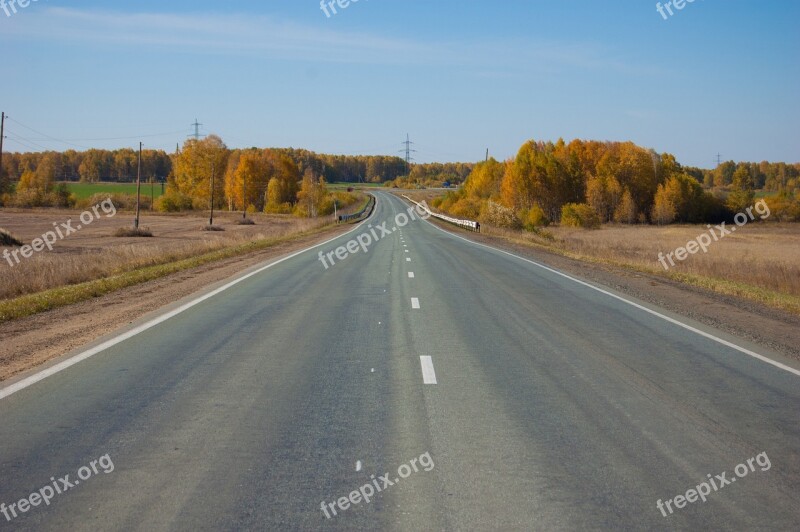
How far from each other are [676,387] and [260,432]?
4.71 m

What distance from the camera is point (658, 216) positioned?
114 metres

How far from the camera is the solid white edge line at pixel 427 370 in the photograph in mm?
8305

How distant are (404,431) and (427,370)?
2538 millimetres

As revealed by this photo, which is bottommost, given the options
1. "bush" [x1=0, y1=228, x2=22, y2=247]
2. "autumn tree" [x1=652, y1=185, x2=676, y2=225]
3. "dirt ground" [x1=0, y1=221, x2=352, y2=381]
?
"bush" [x1=0, y1=228, x2=22, y2=247]

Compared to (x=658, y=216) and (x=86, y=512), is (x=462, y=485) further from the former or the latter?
(x=658, y=216)

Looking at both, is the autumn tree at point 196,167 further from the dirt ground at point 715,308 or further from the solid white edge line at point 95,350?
the solid white edge line at point 95,350

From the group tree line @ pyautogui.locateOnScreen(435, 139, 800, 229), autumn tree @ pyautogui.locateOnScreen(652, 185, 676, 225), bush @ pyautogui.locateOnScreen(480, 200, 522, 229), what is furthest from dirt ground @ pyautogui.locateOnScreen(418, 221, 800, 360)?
autumn tree @ pyautogui.locateOnScreen(652, 185, 676, 225)

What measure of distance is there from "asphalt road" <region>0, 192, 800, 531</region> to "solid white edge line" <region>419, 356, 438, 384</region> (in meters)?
0.06

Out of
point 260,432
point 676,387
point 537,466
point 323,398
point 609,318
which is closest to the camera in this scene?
point 537,466

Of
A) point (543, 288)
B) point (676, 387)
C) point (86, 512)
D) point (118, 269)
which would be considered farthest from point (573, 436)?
point (118, 269)

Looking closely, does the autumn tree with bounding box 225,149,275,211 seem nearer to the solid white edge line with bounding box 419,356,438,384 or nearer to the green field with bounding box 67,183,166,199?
the green field with bounding box 67,183,166,199

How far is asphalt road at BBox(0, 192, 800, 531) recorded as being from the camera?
4.69 metres

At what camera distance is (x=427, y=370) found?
8.84 m

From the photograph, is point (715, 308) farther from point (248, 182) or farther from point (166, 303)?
point (248, 182)
